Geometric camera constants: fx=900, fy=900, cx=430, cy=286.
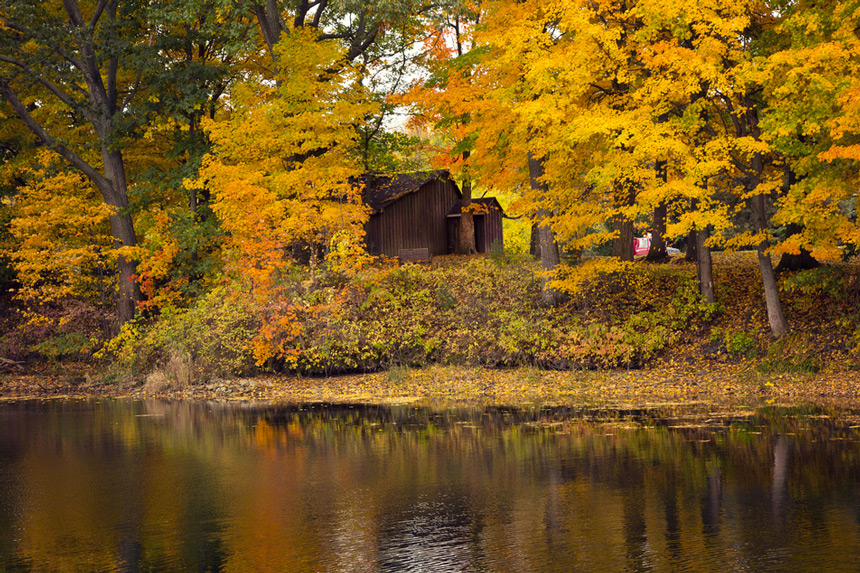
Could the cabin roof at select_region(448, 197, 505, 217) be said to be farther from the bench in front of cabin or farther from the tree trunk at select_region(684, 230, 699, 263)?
the tree trunk at select_region(684, 230, 699, 263)

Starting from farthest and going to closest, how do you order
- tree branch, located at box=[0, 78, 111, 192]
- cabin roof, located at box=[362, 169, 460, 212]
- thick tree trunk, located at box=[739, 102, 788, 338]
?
cabin roof, located at box=[362, 169, 460, 212] < tree branch, located at box=[0, 78, 111, 192] < thick tree trunk, located at box=[739, 102, 788, 338]

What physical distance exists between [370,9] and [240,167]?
6.87m

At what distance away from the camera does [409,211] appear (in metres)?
46.0

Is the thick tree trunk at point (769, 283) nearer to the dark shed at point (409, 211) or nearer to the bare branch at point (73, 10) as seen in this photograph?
the dark shed at point (409, 211)

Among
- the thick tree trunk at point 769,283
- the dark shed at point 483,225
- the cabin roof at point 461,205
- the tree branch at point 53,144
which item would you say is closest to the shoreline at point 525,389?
the thick tree trunk at point 769,283

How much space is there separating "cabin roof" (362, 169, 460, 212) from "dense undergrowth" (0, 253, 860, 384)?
43.5ft

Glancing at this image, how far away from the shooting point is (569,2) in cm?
2362

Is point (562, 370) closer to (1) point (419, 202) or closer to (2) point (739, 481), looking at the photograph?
(2) point (739, 481)

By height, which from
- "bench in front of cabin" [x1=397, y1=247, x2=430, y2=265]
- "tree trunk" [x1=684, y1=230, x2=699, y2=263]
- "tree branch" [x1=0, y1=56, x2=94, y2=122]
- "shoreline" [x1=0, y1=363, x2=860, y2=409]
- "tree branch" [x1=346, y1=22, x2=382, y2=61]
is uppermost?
"tree branch" [x1=346, y1=22, x2=382, y2=61]

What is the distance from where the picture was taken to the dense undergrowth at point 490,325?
78.7 ft

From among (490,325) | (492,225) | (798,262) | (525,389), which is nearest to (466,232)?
(492,225)

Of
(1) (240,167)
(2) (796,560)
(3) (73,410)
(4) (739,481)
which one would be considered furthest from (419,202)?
(2) (796,560)

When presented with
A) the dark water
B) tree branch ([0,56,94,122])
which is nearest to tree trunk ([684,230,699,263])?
the dark water

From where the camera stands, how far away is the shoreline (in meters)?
19.7
